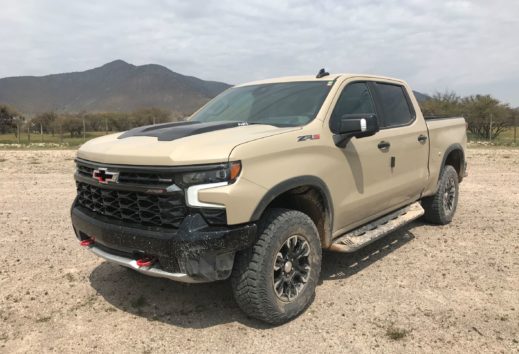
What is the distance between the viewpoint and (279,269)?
3.56 m

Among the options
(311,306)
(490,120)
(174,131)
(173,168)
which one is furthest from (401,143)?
(490,120)

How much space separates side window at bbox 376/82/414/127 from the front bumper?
249cm

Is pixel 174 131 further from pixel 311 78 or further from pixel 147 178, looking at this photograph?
pixel 311 78

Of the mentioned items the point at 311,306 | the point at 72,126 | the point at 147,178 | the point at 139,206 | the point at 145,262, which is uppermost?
the point at 72,126

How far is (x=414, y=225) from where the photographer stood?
6480 millimetres

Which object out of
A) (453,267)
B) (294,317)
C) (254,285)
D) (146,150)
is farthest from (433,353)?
(146,150)

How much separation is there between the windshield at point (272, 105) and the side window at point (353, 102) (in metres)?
0.17

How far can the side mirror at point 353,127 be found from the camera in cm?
384

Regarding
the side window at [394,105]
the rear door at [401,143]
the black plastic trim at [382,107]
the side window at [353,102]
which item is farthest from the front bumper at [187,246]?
the side window at [394,105]

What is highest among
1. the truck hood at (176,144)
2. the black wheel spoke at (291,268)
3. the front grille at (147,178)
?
the truck hood at (176,144)

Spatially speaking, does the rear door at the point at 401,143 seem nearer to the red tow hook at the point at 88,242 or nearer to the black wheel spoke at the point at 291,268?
the black wheel spoke at the point at 291,268

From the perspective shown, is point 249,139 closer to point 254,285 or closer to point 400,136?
point 254,285

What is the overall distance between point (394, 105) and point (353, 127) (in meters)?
1.63

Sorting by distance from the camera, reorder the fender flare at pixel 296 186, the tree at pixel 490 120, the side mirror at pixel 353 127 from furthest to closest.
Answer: the tree at pixel 490 120, the side mirror at pixel 353 127, the fender flare at pixel 296 186
